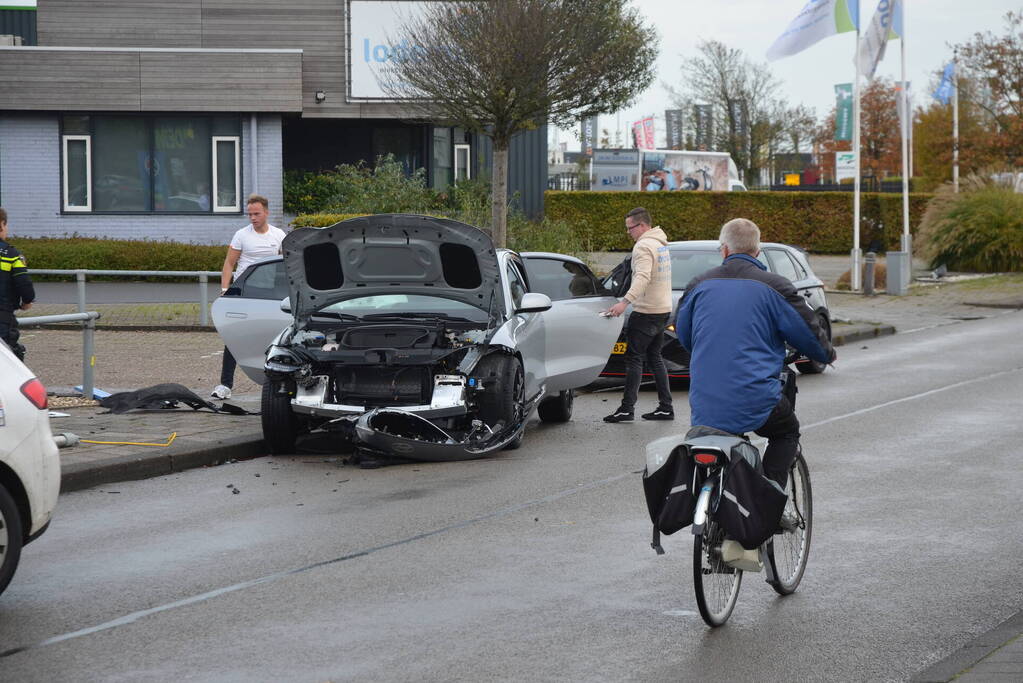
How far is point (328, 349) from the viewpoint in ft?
32.9

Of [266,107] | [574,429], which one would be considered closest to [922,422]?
[574,429]

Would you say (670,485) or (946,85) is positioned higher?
(946,85)

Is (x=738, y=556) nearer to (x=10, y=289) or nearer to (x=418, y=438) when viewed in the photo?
(x=418, y=438)

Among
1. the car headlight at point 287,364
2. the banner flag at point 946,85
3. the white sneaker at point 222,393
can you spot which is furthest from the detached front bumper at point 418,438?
the banner flag at point 946,85

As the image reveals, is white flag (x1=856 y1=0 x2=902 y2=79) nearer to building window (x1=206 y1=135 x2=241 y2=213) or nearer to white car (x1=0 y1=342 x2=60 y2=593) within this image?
building window (x1=206 y1=135 x2=241 y2=213)

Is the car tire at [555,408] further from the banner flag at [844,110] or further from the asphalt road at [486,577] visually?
the banner flag at [844,110]

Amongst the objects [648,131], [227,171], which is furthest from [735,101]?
[227,171]

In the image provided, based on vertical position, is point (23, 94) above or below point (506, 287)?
above

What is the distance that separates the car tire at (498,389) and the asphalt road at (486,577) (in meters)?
0.33

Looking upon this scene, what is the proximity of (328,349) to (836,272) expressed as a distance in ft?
88.8

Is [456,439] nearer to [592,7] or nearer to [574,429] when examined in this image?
[574,429]

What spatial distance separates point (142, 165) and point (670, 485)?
26271 mm

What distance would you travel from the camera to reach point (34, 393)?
20.5ft

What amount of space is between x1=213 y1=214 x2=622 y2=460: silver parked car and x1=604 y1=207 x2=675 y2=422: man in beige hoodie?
1200 mm
